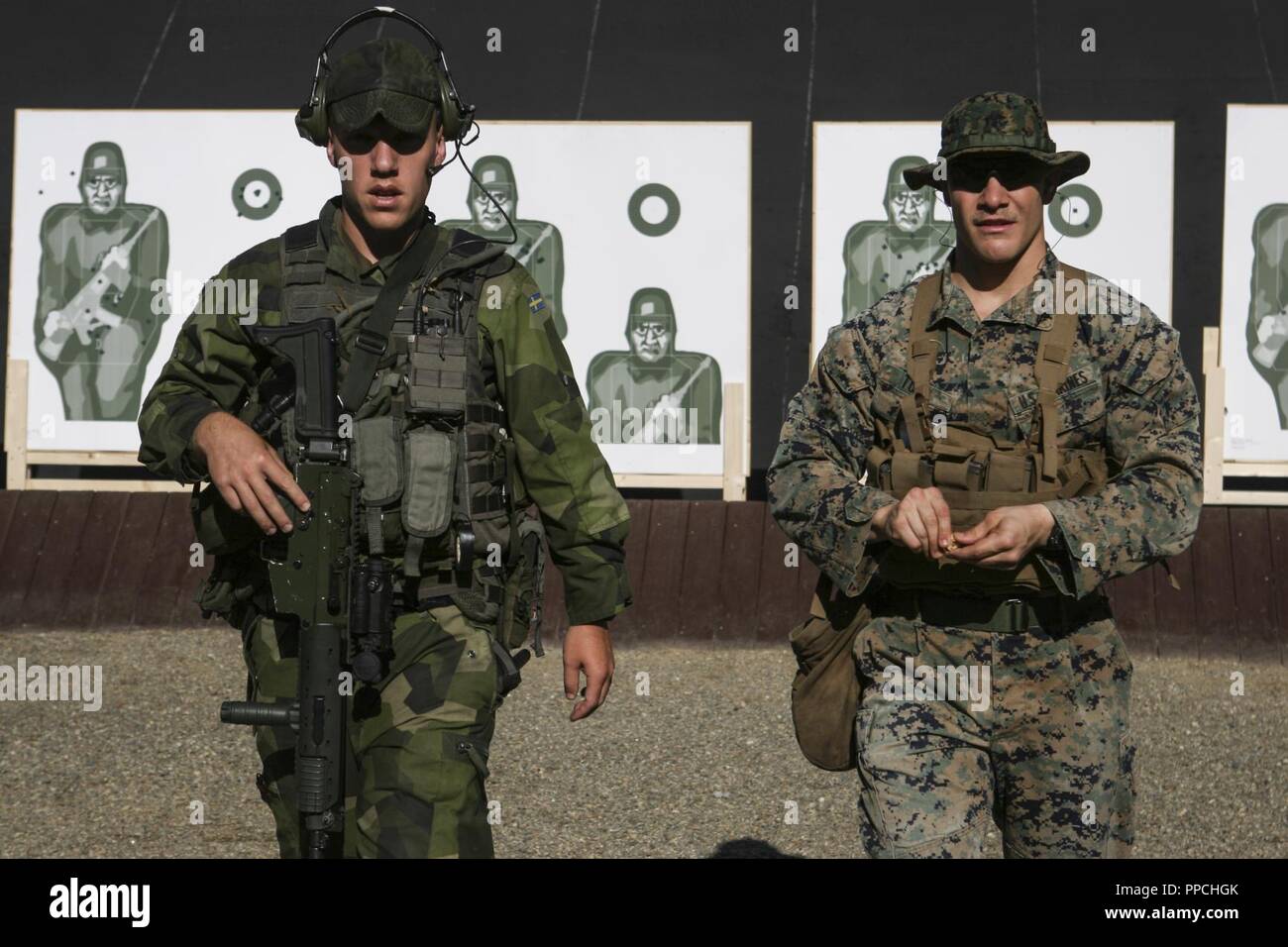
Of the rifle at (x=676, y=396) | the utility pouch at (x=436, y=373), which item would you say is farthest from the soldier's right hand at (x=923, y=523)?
the rifle at (x=676, y=396)

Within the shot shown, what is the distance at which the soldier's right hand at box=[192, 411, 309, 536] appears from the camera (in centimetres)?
333

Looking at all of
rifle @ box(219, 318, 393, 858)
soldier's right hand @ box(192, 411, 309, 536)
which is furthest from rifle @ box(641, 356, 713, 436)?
soldier's right hand @ box(192, 411, 309, 536)

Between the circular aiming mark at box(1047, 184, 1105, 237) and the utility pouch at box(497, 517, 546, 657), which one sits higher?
the circular aiming mark at box(1047, 184, 1105, 237)

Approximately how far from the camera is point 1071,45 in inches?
399

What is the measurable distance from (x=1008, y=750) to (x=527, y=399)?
127 centimetres

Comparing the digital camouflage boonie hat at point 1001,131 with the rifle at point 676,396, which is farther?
the rifle at point 676,396

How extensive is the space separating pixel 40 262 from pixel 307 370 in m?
7.75

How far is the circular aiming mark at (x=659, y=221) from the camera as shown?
10312 mm

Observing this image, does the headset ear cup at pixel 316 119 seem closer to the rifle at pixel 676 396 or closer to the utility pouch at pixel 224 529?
the utility pouch at pixel 224 529

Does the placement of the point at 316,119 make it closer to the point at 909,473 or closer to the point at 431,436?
the point at 431,436

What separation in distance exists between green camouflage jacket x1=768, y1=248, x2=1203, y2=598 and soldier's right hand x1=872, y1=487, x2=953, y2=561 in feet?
0.47

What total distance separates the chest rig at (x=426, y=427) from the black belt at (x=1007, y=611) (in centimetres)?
91

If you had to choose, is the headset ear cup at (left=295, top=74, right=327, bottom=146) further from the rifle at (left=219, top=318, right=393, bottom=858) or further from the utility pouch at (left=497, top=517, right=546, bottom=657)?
the utility pouch at (left=497, top=517, right=546, bottom=657)
